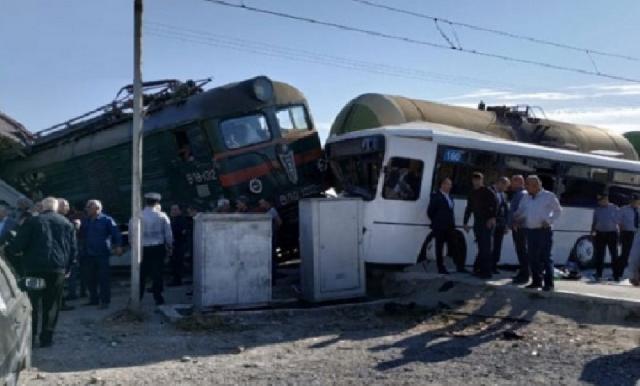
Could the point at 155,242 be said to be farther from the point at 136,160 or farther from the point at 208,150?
the point at 208,150

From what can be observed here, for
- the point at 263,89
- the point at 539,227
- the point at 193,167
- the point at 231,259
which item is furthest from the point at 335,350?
the point at 263,89

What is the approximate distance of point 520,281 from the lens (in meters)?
10.3

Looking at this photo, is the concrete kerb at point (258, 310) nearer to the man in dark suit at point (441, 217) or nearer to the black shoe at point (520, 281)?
the man in dark suit at point (441, 217)

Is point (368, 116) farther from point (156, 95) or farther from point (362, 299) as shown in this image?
point (362, 299)

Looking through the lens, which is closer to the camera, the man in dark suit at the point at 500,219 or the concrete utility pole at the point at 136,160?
the concrete utility pole at the point at 136,160

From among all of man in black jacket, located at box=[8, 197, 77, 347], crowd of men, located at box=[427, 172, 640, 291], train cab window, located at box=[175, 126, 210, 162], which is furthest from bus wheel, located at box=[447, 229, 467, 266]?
man in black jacket, located at box=[8, 197, 77, 347]

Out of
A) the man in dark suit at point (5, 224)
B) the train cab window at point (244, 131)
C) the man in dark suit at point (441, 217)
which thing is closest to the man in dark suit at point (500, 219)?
the man in dark suit at point (441, 217)

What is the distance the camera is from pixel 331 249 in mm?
10508

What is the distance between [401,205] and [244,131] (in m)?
3.68

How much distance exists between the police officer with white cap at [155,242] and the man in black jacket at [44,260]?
90.3 inches

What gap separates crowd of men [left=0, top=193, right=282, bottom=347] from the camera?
309 inches

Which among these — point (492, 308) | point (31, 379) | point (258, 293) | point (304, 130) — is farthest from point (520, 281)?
point (31, 379)

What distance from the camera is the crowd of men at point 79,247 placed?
7.86 meters

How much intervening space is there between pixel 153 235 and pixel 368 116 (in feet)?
20.4
